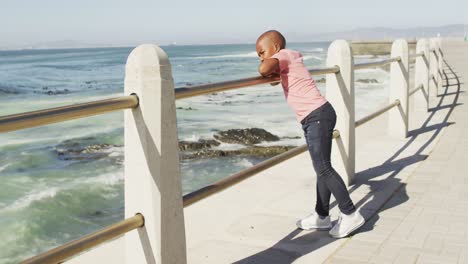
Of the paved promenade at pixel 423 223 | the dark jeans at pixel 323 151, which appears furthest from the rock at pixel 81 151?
the dark jeans at pixel 323 151

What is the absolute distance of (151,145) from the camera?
2.72m

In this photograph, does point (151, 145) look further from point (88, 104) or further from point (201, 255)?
point (201, 255)

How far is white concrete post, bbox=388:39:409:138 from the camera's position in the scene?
316 inches

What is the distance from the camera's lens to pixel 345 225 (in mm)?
3996

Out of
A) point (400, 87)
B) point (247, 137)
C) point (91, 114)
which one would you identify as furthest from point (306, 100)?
point (247, 137)

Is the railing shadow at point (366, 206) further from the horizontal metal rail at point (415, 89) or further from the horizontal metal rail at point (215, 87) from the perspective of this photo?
the horizontal metal rail at point (415, 89)

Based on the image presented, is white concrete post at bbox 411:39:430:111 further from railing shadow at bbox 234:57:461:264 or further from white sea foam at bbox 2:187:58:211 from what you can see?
white sea foam at bbox 2:187:58:211

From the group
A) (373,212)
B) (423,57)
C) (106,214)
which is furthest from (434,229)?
(423,57)

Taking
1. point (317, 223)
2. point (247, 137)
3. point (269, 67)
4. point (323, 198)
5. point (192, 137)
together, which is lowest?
point (192, 137)

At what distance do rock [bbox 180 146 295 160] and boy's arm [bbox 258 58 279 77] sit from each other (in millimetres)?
6809

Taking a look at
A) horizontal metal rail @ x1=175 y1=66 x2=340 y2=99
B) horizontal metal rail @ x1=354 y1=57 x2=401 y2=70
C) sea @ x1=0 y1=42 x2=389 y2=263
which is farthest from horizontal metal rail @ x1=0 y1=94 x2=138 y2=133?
sea @ x1=0 y1=42 x2=389 y2=263

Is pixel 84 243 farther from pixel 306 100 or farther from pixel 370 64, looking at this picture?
pixel 370 64

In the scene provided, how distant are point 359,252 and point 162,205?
1.50m

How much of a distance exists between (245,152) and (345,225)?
6.85 metres
